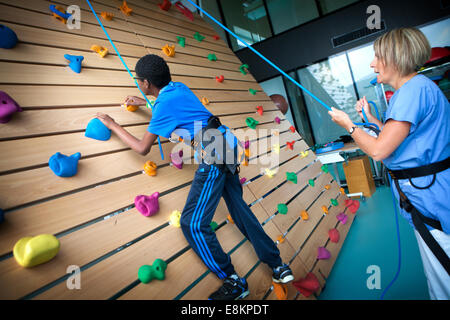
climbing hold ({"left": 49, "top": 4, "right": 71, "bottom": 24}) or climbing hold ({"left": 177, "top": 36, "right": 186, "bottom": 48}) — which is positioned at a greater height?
climbing hold ({"left": 49, "top": 4, "right": 71, "bottom": 24})

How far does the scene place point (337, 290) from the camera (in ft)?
7.86

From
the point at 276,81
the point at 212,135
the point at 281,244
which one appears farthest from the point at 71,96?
the point at 276,81

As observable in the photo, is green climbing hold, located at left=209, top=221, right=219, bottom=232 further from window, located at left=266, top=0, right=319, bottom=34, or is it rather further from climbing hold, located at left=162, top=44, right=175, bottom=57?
window, located at left=266, top=0, right=319, bottom=34

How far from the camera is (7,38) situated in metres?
1.77

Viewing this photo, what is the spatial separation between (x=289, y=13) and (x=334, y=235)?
5334mm

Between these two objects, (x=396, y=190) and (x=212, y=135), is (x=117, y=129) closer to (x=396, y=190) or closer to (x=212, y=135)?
(x=212, y=135)

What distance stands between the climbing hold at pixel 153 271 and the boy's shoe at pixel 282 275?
856 mm

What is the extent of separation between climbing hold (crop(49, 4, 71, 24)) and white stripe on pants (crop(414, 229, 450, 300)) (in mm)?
2919

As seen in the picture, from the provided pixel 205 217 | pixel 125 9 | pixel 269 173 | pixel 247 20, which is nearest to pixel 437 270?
pixel 205 217

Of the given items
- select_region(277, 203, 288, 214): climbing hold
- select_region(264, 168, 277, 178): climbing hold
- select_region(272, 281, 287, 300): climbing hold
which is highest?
select_region(264, 168, 277, 178): climbing hold

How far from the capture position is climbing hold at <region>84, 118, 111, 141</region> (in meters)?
1.80

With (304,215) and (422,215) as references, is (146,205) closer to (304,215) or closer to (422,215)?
(422,215)

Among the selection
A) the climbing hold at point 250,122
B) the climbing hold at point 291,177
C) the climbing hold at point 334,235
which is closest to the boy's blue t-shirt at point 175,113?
the climbing hold at point 250,122

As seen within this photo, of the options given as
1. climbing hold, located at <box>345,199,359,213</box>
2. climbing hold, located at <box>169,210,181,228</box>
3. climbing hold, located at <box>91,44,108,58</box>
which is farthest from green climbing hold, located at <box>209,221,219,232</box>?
climbing hold, located at <box>345,199,359,213</box>
